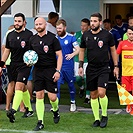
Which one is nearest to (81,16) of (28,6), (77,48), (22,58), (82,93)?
(28,6)

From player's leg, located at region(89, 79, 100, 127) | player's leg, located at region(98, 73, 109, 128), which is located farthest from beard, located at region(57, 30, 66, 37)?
player's leg, located at region(98, 73, 109, 128)

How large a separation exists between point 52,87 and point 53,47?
0.69 metres

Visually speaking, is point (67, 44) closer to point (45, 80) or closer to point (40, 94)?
point (45, 80)

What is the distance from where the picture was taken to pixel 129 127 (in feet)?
30.1

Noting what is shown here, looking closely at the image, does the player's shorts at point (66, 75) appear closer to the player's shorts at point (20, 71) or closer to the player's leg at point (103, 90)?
the player's shorts at point (20, 71)

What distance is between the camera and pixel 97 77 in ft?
29.9

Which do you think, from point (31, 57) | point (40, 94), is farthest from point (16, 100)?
point (31, 57)

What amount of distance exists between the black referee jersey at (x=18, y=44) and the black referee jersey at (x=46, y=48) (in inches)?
23.5

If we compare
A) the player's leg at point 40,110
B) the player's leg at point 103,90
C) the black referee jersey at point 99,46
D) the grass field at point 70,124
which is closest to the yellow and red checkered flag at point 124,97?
the grass field at point 70,124

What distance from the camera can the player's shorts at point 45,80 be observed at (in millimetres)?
9094

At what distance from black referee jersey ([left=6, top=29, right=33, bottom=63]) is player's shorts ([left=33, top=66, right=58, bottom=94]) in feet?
2.25

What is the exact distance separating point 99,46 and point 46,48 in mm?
902

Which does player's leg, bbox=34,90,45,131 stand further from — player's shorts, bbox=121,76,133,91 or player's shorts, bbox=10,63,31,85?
player's shorts, bbox=121,76,133,91

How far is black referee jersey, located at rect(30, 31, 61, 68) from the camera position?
8984mm
